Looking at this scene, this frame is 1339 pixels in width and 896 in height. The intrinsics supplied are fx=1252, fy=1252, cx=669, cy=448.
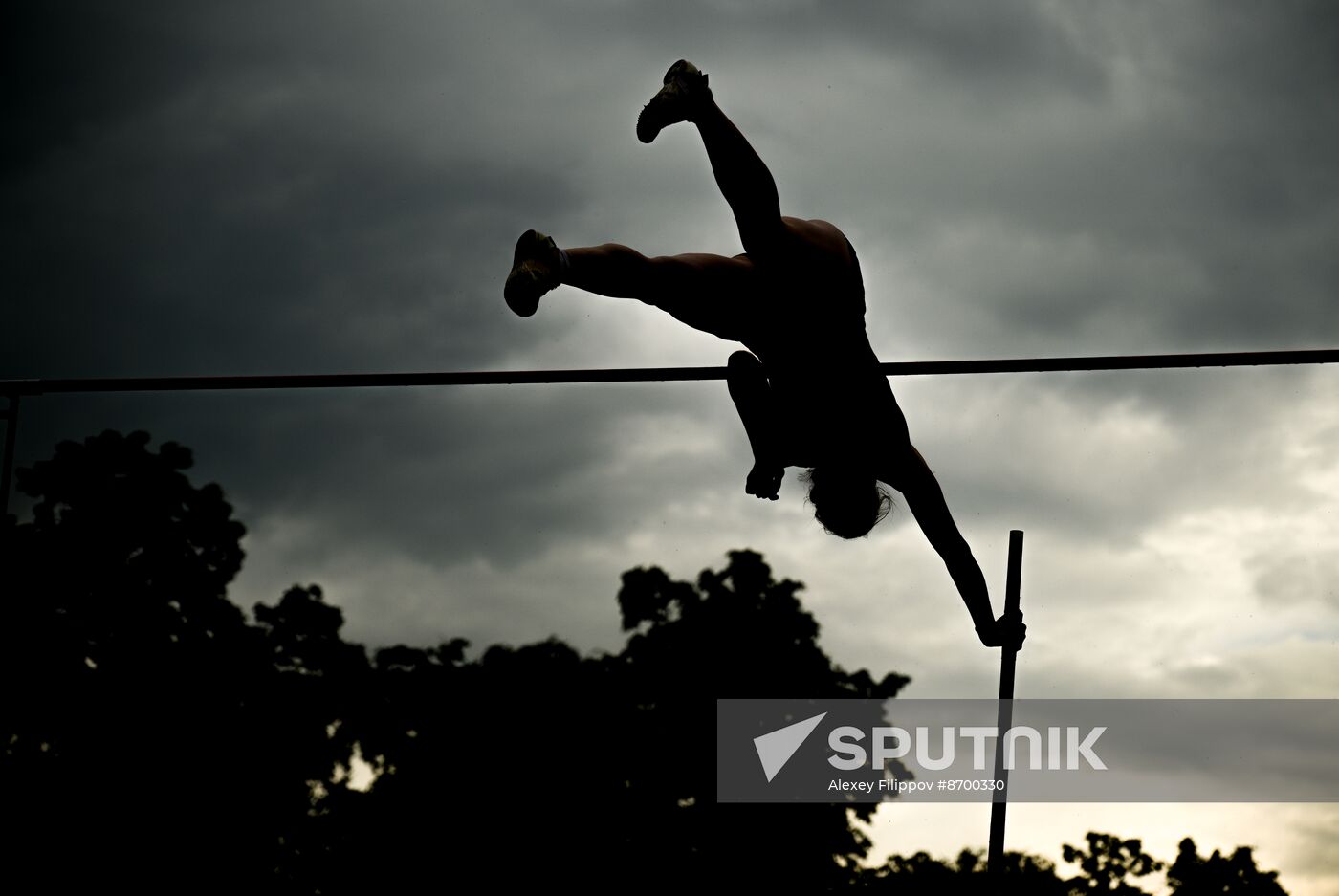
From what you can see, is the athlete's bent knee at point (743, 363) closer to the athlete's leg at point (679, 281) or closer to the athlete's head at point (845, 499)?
the athlete's leg at point (679, 281)

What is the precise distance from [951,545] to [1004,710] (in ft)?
4.03

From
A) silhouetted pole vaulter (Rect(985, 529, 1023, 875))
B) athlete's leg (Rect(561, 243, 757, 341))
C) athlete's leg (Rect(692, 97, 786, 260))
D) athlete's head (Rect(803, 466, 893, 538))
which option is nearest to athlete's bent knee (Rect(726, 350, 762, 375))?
athlete's leg (Rect(561, 243, 757, 341))

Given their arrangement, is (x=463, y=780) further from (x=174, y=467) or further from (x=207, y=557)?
(x=174, y=467)

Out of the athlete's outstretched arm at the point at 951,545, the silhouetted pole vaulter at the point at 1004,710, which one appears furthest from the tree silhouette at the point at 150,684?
the athlete's outstretched arm at the point at 951,545

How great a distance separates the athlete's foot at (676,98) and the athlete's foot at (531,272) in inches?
15.2

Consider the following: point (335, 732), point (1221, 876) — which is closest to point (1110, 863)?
point (1221, 876)

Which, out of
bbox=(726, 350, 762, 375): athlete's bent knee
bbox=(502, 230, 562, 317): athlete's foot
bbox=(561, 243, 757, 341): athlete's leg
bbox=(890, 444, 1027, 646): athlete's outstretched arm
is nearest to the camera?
bbox=(502, 230, 562, 317): athlete's foot

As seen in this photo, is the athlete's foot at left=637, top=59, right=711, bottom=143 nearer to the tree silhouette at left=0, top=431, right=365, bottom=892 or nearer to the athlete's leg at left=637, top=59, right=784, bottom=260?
the athlete's leg at left=637, top=59, right=784, bottom=260

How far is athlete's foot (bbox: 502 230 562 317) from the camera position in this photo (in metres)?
3.25

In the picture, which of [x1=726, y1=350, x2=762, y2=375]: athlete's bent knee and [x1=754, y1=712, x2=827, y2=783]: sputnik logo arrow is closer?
[x1=726, y1=350, x2=762, y2=375]: athlete's bent knee

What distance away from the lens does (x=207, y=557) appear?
20.2 metres

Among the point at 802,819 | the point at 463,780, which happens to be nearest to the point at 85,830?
the point at 463,780

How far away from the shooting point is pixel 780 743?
23531mm

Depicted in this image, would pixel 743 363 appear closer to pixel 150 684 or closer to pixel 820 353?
pixel 820 353
